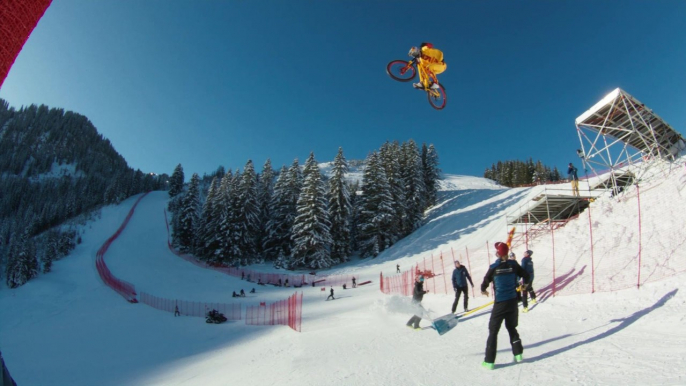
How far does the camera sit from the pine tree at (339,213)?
1572 inches

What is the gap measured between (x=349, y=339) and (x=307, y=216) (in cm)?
3039

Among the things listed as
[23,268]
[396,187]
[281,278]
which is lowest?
[281,278]

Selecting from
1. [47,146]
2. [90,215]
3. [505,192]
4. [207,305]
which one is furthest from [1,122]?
[505,192]

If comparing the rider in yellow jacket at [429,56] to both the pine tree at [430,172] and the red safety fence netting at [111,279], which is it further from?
→ the pine tree at [430,172]

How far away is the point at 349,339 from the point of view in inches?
332

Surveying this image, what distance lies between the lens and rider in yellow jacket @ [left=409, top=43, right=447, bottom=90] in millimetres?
10984

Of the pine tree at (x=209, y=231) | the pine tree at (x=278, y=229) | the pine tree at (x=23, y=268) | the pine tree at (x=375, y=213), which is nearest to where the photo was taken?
the pine tree at (x=23, y=268)

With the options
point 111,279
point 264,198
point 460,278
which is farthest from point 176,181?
point 460,278

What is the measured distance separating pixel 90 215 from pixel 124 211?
648 centimetres

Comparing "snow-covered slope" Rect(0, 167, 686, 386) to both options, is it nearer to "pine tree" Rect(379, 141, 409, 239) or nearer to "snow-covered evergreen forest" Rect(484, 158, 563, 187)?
"pine tree" Rect(379, 141, 409, 239)

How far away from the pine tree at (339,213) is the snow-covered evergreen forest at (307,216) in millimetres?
125

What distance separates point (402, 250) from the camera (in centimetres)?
3628

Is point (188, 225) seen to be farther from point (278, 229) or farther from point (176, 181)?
point (176, 181)

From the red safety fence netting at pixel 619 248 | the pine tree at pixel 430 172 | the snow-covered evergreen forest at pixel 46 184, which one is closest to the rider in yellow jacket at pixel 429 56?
the red safety fence netting at pixel 619 248
